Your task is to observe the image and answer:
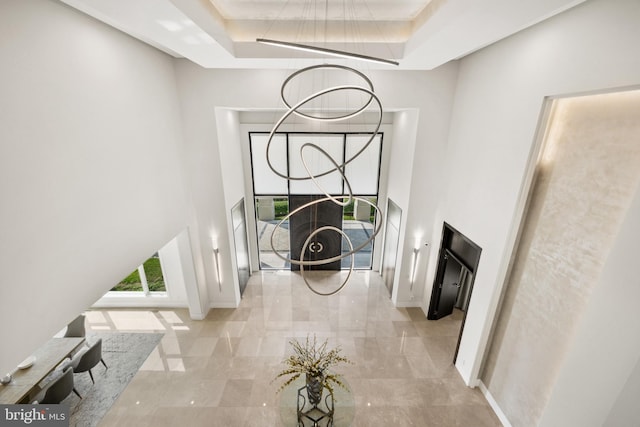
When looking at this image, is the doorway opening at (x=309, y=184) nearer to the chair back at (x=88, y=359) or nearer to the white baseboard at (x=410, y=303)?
the white baseboard at (x=410, y=303)

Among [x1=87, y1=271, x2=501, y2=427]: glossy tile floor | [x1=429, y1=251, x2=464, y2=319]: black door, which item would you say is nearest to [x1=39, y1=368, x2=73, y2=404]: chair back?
[x1=87, y1=271, x2=501, y2=427]: glossy tile floor

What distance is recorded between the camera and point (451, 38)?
3600 millimetres

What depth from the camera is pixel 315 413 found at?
4.47 m

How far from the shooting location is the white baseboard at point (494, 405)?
14.8 ft

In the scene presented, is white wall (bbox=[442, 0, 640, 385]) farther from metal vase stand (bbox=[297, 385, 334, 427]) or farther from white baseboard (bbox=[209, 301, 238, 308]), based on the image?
white baseboard (bbox=[209, 301, 238, 308])

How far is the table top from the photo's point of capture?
4078 mm

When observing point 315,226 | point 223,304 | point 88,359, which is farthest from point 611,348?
point 88,359

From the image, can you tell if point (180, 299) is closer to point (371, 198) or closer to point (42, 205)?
point (42, 205)

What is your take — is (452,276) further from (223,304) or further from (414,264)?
(223,304)

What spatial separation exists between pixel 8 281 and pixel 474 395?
7075 millimetres

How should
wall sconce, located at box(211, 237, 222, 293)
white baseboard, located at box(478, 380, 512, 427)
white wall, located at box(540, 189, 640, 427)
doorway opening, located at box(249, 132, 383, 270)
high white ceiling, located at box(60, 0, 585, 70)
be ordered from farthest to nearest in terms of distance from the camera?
doorway opening, located at box(249, 132, 383, 270)
wall sconce, located at box(211, 237, 222, 293)
white baseboard, located at box(478, 380, 512, 427)
high white ceiling, located at box(60, 0, 585, 70)
white wall, located at box(540, 189, 640, 427)

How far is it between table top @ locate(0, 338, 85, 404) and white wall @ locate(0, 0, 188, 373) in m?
2.18

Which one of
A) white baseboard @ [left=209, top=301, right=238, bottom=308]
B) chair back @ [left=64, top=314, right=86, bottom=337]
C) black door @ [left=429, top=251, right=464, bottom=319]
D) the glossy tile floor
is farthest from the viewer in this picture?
white baseboard @ [left=209, top=301, right=238, bottom=308]

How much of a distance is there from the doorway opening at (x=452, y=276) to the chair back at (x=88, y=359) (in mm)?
7331
